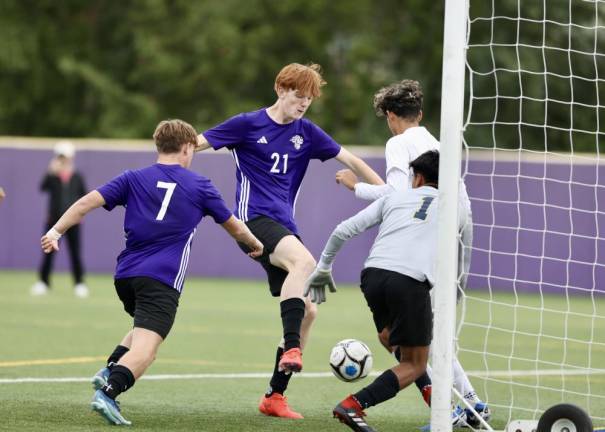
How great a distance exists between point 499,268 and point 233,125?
13.9 metres

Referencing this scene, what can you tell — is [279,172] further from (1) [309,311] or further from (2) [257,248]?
(1) [309,311]

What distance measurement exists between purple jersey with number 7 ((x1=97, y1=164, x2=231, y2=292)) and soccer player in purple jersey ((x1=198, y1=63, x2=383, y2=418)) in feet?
1.80

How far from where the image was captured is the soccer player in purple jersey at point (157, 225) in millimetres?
6949

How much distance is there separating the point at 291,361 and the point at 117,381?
41.5 inches

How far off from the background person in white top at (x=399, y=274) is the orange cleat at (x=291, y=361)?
2.06 ft

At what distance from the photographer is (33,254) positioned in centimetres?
2211

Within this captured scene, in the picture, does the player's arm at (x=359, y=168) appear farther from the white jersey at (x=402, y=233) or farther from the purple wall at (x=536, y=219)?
the purple wall at (x=536, y=219)

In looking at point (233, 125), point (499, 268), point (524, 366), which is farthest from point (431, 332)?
point (499, 268)

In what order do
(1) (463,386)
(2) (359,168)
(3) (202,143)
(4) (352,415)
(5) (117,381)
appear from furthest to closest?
1. (2) (359,168)
2. (3) (202,143)
3. (1) (463,386)
4. (5) (117,381)
5. (4) (352,415)

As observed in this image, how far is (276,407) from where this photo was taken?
294 inches

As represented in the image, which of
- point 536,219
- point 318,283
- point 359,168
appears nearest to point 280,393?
point 318,283

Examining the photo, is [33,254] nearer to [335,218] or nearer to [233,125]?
[335,218]

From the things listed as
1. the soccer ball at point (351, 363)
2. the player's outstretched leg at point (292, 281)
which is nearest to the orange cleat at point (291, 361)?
the player's outstretched leg at point (292, 281)

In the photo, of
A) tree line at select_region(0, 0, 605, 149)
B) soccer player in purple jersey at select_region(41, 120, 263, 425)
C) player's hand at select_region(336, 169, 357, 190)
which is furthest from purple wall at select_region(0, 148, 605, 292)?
soccer player in purple jersey at select_region(41, 120, 263, 425)
